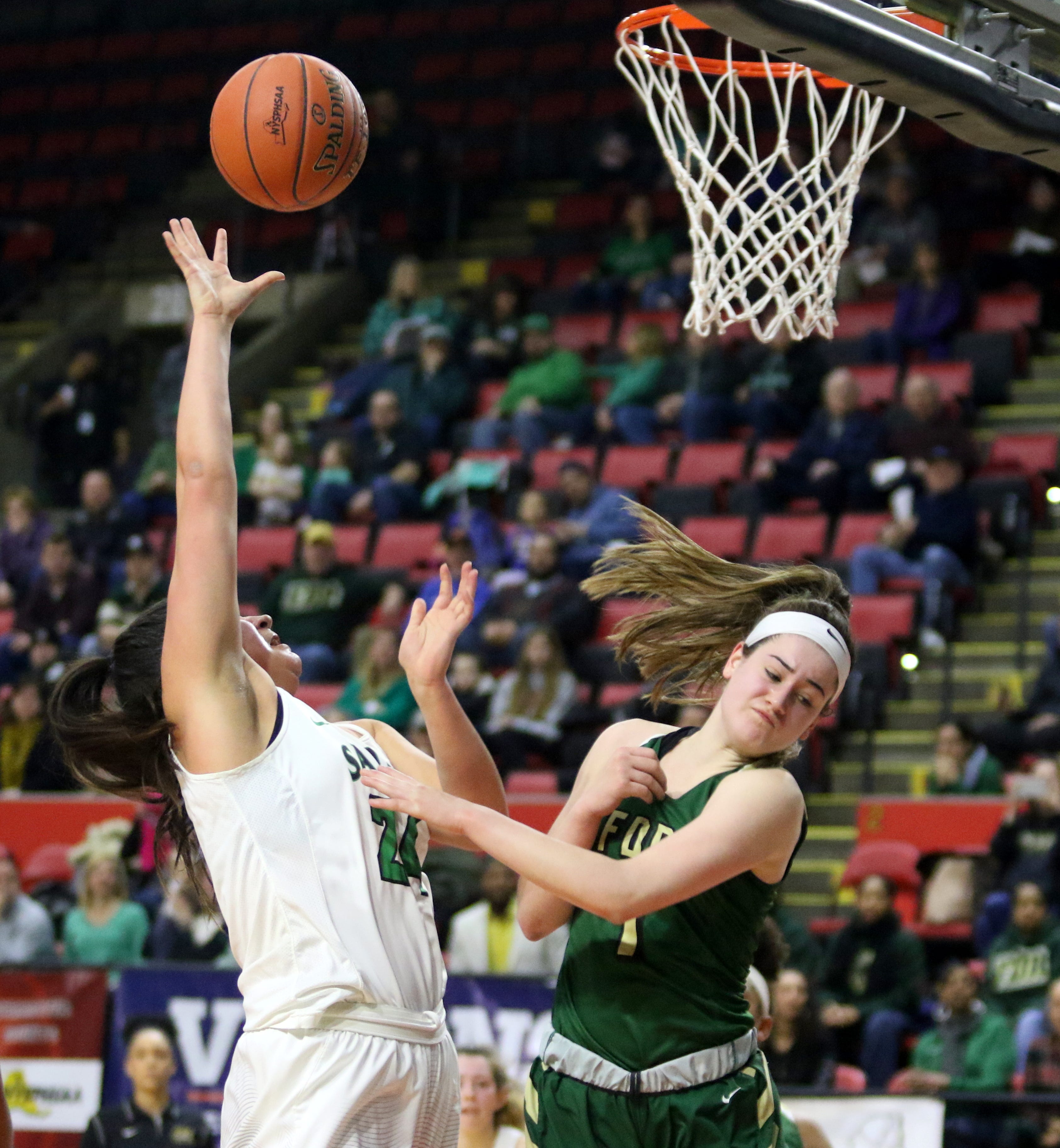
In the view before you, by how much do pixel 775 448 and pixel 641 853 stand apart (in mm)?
7823

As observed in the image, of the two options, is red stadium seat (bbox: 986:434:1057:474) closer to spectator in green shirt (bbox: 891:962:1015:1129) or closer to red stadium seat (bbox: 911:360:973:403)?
red stadium seat (bbox: 911:360:973:403)

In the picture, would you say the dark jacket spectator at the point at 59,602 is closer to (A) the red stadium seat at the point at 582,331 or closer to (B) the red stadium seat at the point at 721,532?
(A) the red stadium seat at the point at 582,331

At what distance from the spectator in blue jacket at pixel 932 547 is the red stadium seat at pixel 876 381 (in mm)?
1139

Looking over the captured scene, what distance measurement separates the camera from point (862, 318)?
11.6 metres

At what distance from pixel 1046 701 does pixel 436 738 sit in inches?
231

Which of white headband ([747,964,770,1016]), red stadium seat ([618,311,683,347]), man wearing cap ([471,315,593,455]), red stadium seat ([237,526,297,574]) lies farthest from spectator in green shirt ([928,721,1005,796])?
red stadium seat ([237,526,297,574])

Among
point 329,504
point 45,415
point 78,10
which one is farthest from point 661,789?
point 78,10

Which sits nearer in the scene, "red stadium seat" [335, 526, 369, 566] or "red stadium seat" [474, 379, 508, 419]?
"red stadium seat" [335, 526, 369, 566]

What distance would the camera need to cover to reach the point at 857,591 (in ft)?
31.6

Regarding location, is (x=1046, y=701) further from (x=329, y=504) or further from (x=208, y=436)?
(x=208, y=436)

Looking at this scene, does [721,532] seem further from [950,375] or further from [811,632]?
[811,632]

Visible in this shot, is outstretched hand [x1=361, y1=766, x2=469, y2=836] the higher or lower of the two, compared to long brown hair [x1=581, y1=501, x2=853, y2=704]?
lower

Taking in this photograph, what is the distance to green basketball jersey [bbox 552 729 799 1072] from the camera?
3.13 metres

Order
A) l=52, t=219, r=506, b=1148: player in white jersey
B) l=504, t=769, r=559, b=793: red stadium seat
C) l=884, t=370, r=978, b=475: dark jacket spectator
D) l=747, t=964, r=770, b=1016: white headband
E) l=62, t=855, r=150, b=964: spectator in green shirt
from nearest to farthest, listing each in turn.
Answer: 1. l=52, t=219, r=506, b=1148: player in white jersey
2. l=747, t=964, r=770, b=1016: white headband
3. l=62, t=855, r=150, b=964: spectator in green shirt
4. l=504, t=769, r=559, b=793: red stadium seat
5. l=884, t=370, r=978, b=475: dark jacket spectator
